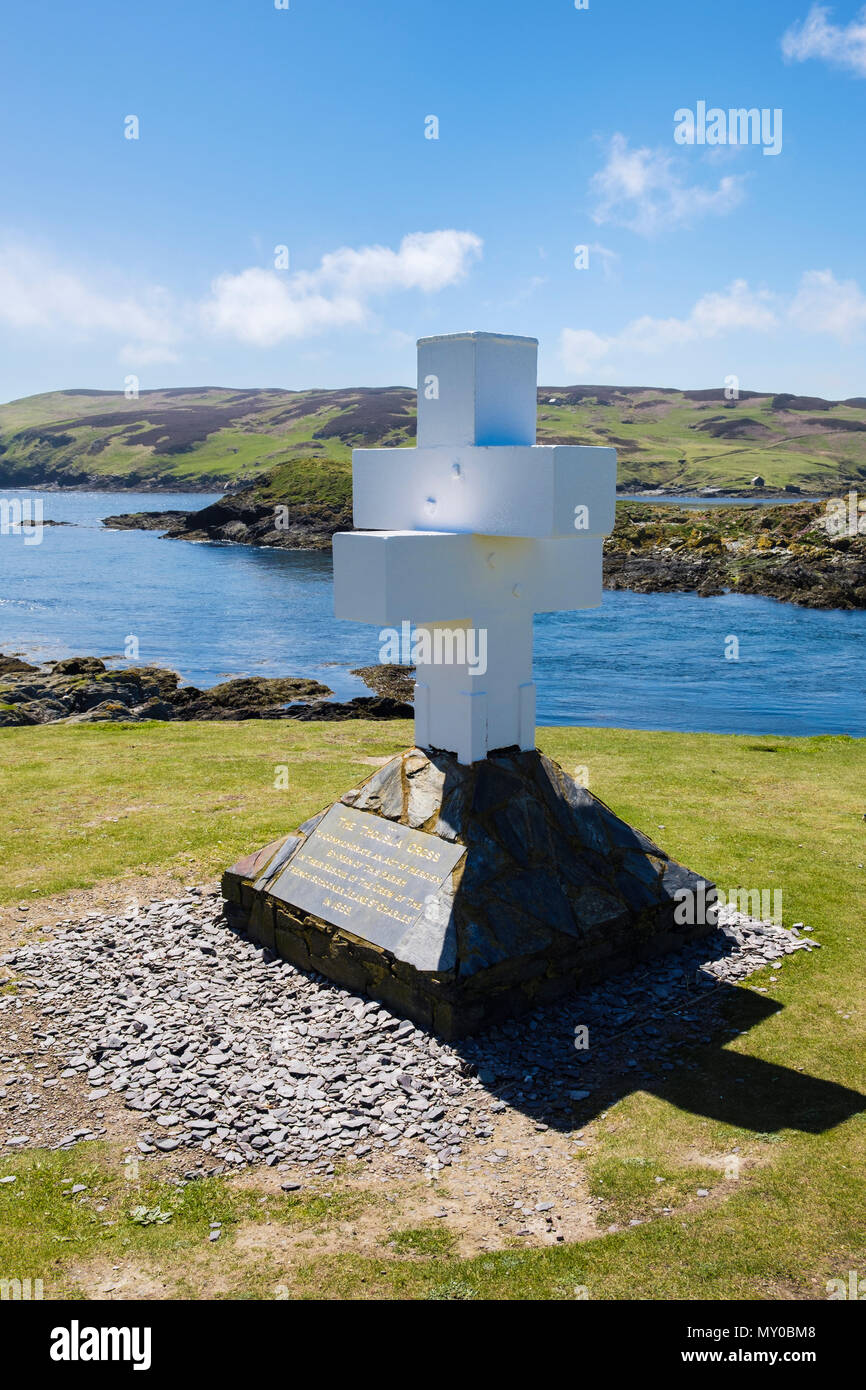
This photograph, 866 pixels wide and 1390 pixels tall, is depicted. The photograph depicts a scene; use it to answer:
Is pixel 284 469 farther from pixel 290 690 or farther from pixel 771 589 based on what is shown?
pixel 290 690

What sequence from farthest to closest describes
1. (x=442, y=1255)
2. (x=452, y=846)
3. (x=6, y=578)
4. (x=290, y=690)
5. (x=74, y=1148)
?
(x=6, y=578) < (x=290, y=690) < (x=452, y=846) < (x=74, y=1148) < (x=442, y=1255)

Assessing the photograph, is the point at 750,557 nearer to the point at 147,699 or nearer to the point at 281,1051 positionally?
the point at 147,699

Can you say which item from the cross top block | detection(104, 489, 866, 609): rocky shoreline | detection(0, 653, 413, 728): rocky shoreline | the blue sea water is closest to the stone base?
the cross top block

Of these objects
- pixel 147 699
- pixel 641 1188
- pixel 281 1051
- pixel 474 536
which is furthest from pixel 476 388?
pixel 147 699

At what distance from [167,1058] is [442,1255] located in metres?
3.58

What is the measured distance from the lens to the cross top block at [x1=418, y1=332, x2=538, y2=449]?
1000 cm

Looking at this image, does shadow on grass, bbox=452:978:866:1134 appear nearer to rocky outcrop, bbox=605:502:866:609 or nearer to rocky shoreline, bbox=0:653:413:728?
rocky shoreline, bbox=0:653:413:728

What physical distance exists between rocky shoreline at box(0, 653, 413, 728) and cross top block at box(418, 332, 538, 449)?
21126 millimetres

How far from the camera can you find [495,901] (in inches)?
385

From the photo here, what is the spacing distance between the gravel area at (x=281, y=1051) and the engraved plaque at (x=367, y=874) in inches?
29.3

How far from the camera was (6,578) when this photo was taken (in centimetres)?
8694

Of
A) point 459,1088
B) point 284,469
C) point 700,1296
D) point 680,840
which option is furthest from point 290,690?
point 284,469

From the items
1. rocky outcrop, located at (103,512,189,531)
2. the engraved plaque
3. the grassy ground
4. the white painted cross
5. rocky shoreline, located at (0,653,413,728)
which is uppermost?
rocky outcrop, located at (103,512,189,531)

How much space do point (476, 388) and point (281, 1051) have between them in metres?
6.53
